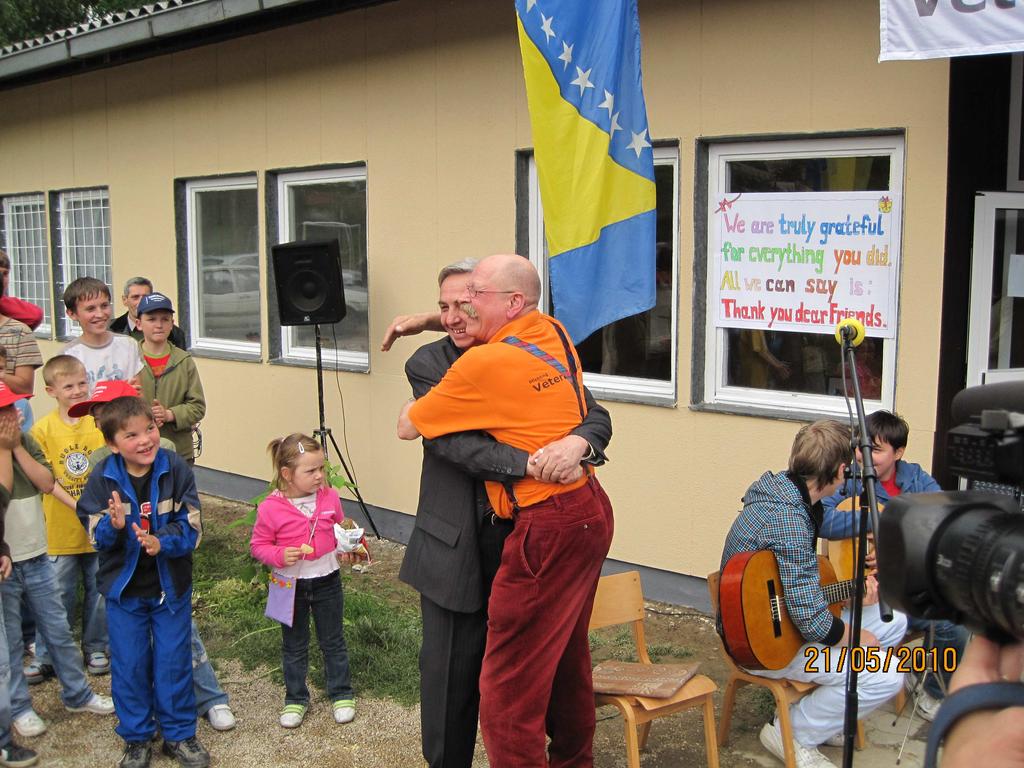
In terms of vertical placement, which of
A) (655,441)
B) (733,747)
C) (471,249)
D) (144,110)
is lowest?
(733,747)

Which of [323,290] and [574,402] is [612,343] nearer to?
[323,290]

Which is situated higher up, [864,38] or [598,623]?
[864,38]

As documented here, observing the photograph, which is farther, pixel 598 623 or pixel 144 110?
pixel 144 110

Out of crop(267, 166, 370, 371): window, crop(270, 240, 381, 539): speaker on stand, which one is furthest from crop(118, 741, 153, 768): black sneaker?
crop(267, 166, 370, 371): window

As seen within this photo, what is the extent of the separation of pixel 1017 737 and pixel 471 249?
5.83 metres

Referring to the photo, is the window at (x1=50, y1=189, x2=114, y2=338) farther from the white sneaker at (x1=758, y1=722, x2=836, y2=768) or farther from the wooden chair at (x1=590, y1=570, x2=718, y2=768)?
the white sneaker at (x1=758, y1=722, x2=836, y2=768)

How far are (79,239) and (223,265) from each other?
2.67m

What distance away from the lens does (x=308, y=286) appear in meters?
7.61

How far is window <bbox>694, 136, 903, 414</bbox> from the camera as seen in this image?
5.24 metres

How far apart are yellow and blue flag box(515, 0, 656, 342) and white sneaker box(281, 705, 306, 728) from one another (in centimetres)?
209

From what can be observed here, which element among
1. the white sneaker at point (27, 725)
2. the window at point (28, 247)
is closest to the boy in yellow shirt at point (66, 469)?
the white sneaker at point (27, 725)

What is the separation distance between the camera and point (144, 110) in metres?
9.86

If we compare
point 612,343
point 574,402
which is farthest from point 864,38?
point 574,402

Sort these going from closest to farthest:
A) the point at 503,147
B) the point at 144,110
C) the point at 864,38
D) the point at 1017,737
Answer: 1. the point at 1017,737
2. the point at 864,38
3. the point at 503,147
4. the point at 144,110
